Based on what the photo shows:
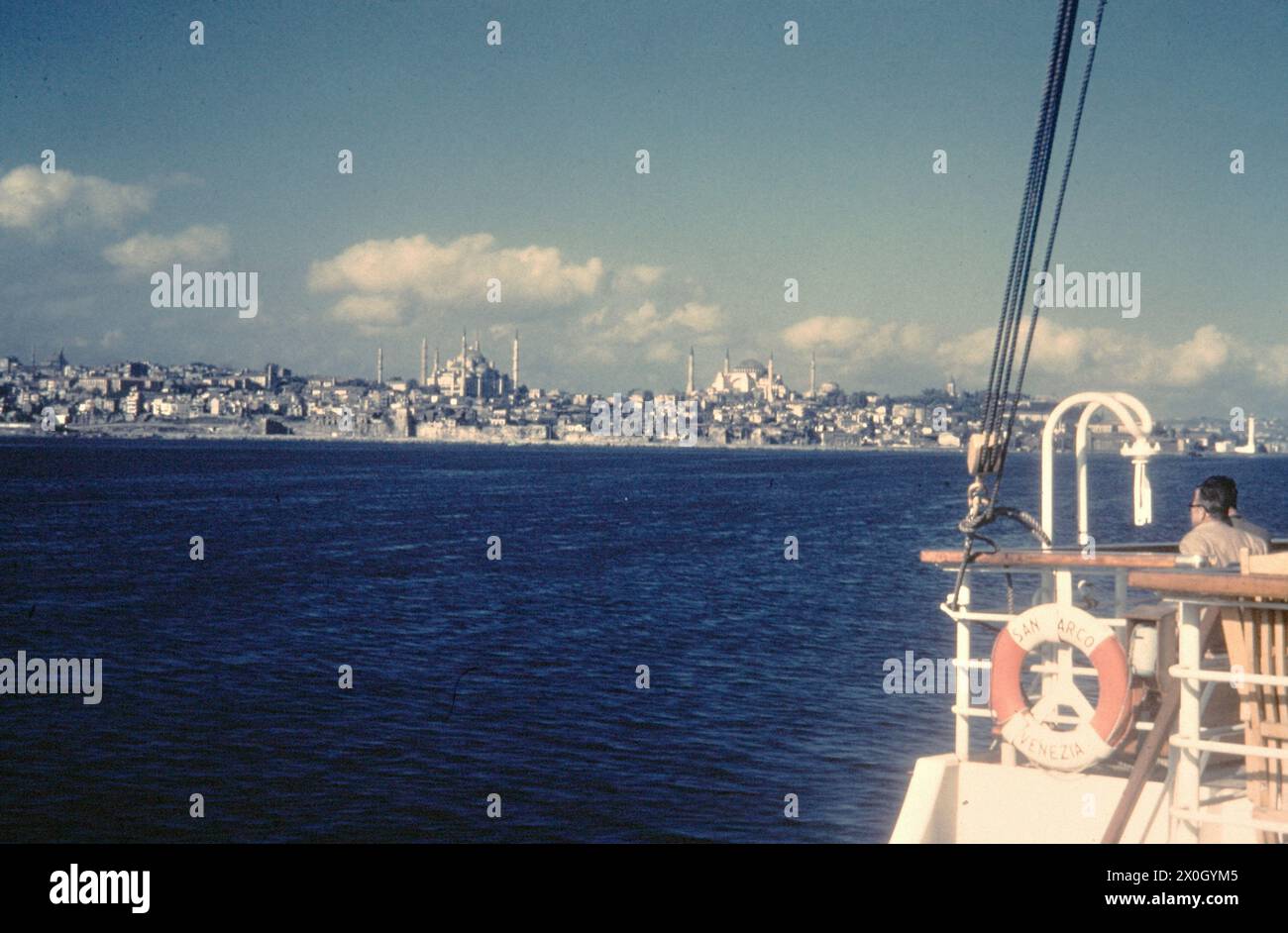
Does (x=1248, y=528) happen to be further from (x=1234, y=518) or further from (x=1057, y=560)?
(x=1057, y=560)

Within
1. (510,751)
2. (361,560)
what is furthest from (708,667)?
(361,560)

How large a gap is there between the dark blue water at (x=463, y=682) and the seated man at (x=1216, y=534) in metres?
10.2

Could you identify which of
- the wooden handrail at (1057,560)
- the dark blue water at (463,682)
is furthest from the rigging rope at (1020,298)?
the dark blue water at (463,682)

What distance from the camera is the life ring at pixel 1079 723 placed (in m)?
7.48

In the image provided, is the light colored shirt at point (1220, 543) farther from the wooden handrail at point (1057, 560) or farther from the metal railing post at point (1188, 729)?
the metal railing post at point (1188, 729)

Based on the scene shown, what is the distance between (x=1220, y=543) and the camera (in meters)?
7.95

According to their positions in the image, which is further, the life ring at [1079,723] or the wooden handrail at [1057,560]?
the wooden handrail at [1057,560]
